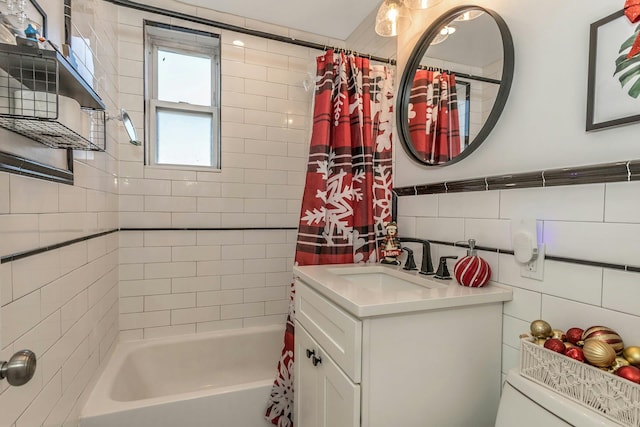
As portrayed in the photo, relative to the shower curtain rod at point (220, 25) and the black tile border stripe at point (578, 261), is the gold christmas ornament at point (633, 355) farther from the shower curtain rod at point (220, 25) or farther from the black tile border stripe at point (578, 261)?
the shower curtain rod at point (220, 25)

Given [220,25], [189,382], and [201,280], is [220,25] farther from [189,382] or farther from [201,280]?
[189,382]

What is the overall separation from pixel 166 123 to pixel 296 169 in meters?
0.92

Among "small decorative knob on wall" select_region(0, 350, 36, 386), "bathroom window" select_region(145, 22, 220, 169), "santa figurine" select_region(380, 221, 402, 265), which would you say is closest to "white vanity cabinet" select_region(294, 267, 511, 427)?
"santa figurine" select_region(380, 221, 402, 265)

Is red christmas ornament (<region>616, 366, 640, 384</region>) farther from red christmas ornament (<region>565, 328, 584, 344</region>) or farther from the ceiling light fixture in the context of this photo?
the ceiling light fixture

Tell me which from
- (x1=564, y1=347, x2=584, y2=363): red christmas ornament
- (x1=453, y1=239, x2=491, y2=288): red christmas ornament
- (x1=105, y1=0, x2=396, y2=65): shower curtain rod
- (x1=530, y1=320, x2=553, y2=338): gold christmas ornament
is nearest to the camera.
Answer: (x1=564, y1=347, x2=584, y2=363): red christmas ornament

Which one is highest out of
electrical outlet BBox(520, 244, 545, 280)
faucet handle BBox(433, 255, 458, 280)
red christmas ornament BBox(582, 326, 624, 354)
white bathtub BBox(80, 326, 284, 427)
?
electrical outlet BBox(520, 244, 545, 280)

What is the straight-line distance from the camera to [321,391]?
1056 millimetres

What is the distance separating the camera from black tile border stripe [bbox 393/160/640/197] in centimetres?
72

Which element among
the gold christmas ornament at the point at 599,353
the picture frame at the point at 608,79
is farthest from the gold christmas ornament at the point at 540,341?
the picture frame at the point at 608,79

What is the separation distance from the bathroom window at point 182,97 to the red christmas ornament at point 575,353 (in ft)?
6.48

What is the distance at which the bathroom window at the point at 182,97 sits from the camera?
1.99 m

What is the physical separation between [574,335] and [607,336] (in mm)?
65

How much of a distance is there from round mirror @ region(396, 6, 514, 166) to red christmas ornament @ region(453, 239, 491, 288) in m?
0.41

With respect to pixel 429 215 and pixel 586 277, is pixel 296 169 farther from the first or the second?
pixel 586 277
